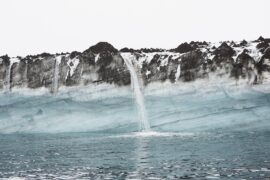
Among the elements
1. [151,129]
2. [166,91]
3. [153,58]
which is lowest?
[151,129]

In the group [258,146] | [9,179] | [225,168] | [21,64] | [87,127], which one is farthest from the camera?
[21,64]

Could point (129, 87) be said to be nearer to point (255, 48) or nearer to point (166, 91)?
point (166, 91)

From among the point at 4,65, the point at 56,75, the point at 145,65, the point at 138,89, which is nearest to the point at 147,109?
the point at 138,89

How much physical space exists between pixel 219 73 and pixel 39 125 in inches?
763

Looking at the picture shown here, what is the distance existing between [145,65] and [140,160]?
1127 inches

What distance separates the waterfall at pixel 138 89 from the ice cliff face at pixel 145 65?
43cm

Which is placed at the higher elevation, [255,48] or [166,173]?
[255,48]

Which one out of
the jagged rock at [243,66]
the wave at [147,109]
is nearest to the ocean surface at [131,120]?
the wave at [147,109]

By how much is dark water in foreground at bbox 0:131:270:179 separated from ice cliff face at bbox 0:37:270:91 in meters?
16.0

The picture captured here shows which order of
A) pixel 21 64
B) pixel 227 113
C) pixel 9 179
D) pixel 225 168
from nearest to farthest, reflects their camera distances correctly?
pixel 9 179, pixel 225 168, pixel 227 113, pixel 21 64

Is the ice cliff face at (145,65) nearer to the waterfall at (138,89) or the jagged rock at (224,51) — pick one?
the jagged rock at (224,51)

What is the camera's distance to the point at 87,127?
175 ft

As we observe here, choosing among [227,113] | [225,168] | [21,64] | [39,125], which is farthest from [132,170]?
[21,64]

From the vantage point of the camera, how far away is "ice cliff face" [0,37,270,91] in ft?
171
